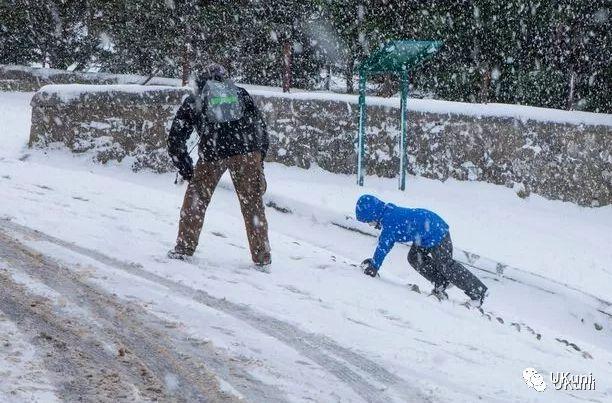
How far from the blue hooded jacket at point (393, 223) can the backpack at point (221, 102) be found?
1.64 metres

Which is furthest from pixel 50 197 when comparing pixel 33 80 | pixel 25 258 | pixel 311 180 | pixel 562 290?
pixel 33 80

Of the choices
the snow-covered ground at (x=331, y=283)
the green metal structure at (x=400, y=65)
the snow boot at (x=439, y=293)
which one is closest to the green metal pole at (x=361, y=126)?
the green metal structure at (x=400, y=65)

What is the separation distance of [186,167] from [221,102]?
0.58 metres

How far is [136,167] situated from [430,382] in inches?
317

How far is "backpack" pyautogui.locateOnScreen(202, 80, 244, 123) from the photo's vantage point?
17.8ft

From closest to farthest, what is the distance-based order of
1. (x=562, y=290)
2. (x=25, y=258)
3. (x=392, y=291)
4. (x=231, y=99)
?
(x=25, y=258) → (x=231, y=99) → (x=392, y=291) → (x=562, y=290)

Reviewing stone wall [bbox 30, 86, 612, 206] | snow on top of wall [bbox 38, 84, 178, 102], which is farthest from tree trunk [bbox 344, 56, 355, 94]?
snow on top of wall [bbox 38, 84, 178, 102]

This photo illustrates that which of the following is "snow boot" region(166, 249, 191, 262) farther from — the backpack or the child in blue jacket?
the child in blue jacket

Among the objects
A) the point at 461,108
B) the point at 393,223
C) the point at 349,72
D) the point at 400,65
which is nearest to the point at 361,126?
the point at 400,65

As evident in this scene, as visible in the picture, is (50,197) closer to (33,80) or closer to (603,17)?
(603,17)

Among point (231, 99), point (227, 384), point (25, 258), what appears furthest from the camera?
point (231, 99)

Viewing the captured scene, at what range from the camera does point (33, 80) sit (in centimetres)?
1903

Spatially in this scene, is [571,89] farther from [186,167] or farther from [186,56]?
[186,167]

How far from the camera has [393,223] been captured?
21.2ft
